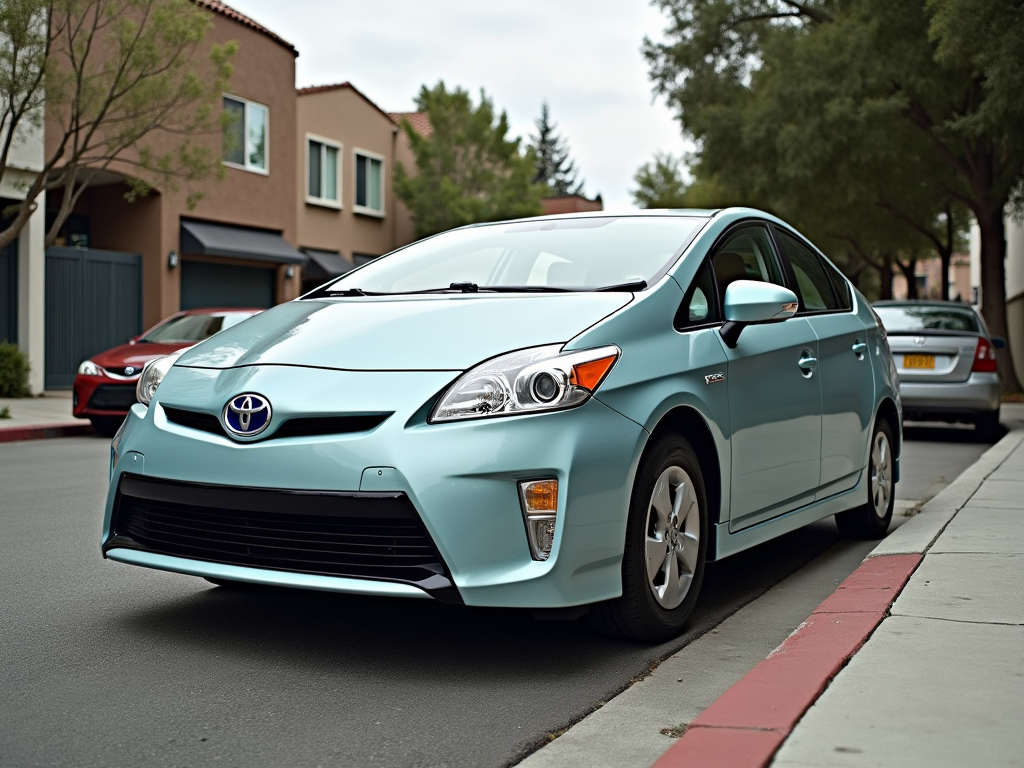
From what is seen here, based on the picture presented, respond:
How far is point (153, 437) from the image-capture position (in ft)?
13.7

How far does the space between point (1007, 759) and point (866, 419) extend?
351 centimetres

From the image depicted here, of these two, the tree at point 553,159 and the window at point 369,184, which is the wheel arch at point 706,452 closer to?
the window at point 369,184

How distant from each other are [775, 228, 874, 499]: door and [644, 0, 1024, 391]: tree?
41.4 feet

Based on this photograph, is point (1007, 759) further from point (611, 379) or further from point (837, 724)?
point (611, 379)

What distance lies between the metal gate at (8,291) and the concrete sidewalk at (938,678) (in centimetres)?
1716

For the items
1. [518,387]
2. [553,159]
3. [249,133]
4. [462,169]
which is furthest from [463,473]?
[553,159]

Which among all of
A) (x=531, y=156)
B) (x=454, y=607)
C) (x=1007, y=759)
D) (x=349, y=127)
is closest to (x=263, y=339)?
(x=454, y=607)

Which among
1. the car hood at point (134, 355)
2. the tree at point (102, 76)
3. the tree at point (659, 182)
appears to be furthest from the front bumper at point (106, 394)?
the tree at point (659, 182)

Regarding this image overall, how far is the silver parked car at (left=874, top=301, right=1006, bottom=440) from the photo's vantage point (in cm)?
1330

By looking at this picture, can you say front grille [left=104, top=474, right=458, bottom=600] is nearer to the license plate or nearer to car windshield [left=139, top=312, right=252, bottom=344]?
car windshield [left=139, top=312, right=252, bottom=344]

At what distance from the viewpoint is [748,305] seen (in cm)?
473

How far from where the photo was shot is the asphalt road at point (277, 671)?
3232 millimetres

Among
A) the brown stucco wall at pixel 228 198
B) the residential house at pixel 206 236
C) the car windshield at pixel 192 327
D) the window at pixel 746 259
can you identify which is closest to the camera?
the window at pixel 746 259

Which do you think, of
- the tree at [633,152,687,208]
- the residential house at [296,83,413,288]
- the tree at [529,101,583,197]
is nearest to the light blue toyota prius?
the residential house at [296,83,413,288]
